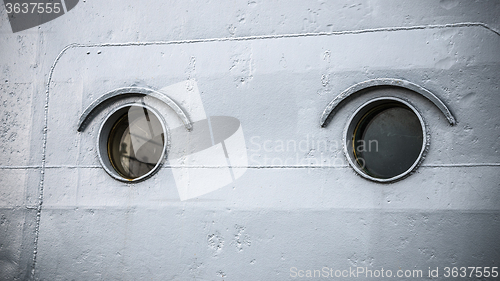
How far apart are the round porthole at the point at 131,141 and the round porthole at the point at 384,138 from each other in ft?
5.65

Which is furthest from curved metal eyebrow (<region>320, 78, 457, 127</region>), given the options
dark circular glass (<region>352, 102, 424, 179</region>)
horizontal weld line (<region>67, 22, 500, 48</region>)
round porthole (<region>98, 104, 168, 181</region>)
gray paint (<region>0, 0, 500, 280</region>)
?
round porthole (<region>98, 104, 168, 181</region>)

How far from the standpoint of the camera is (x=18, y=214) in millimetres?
2766

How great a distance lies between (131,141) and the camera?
285 cm

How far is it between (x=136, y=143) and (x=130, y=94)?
465 millimetres

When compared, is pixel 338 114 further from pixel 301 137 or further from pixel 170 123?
pixel 170 123

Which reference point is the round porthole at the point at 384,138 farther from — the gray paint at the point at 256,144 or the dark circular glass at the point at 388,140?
the gray paint at the point at 256,144

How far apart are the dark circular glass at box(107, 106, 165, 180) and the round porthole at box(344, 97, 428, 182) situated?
1730mm

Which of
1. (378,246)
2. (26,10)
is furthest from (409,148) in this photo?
(26,10)

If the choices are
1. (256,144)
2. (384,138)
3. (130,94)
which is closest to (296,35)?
(256,144)

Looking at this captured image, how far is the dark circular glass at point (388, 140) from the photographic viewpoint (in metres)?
2.51

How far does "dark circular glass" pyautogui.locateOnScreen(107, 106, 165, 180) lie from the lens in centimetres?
278

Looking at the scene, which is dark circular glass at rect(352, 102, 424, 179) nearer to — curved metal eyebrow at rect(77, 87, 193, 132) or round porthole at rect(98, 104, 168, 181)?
curved metal eyebrow at rect(77, 87, 193, 132)

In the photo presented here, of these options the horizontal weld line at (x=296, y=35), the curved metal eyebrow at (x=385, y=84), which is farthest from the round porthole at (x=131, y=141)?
the curved metal eyebrow at (x=385, y=84)

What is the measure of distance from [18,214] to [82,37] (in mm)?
1786
